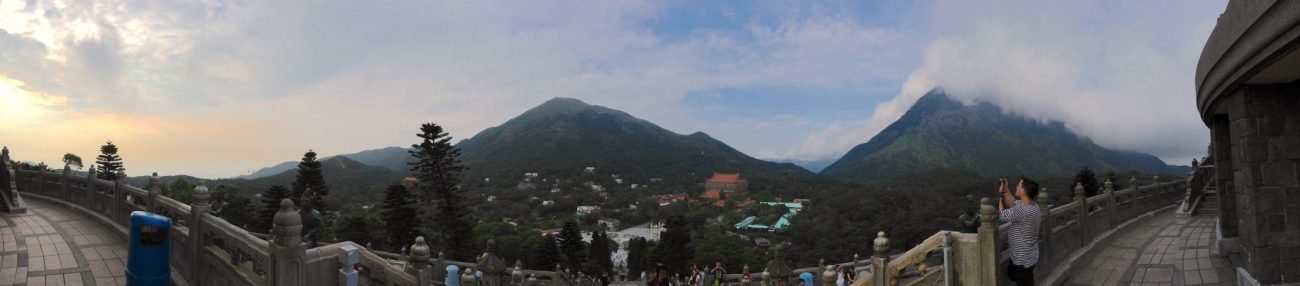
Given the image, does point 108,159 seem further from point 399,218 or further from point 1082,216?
point 1082,216

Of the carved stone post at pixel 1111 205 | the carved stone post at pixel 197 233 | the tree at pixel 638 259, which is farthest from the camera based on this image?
the tree at pixel 638 259

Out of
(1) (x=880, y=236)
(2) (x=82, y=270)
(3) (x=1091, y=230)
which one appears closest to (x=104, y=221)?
(2) (x=82, y=270)

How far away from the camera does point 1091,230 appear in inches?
336

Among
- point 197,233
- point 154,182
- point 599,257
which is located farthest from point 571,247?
point 197,233

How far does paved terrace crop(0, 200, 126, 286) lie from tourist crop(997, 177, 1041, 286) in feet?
30.9

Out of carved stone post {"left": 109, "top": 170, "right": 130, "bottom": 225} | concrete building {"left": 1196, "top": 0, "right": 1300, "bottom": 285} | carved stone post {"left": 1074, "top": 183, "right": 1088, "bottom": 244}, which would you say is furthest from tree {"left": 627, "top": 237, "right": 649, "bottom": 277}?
concrete building {"left": 1196, "top": 0, "right": 1300, "bottom": 285}

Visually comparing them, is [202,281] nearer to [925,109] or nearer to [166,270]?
[166,270]

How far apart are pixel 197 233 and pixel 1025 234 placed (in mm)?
8456

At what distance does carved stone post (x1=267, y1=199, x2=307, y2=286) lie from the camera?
438 centimetres

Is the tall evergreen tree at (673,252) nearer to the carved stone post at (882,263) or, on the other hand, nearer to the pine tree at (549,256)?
the pine tree at (549,256)

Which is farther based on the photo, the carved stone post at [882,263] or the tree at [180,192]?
the tree at [180,192]

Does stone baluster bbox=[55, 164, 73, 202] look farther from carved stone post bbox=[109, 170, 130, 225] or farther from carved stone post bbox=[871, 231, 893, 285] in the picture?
carved stone post bbox=[871, 231, 893, 285]

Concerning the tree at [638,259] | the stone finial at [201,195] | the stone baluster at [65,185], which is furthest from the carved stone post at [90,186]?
the tree at [638,259]

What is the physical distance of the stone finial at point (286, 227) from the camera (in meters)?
4.38
